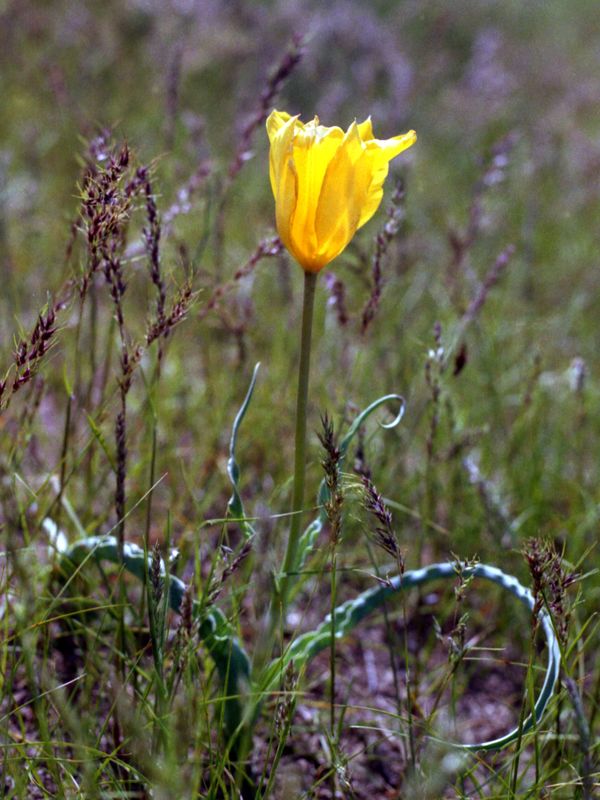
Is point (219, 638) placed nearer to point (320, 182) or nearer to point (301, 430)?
point (301, 430)

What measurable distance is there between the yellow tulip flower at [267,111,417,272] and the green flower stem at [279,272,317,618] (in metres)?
0.04

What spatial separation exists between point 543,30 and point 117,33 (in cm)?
559

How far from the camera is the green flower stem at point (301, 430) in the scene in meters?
1.21

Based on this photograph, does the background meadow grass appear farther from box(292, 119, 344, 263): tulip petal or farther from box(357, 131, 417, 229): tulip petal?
box(357, 131, 417, 229): tulip petal

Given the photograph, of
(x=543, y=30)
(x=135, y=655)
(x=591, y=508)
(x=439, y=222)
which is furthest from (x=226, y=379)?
(x=543, y=30)

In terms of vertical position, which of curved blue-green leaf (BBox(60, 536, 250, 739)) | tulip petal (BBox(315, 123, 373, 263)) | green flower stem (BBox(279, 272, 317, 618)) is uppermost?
tulip petal (BBox(315, 123, 373, 263))

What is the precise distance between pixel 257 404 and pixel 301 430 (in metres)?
1.14

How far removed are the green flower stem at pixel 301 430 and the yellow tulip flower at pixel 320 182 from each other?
42 millimetres

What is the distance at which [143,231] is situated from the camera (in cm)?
142

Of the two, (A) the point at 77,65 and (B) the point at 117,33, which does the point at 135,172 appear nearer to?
(A) the point at 77,65

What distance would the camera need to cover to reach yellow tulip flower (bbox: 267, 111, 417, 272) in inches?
45.7

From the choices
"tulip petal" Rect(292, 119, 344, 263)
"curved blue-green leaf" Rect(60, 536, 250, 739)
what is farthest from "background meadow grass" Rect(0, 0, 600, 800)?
"tulip petal" Rect(292, 119, 344, 263)

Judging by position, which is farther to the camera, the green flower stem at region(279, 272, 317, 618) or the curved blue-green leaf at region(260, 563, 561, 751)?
the curved blue-green leaf at region(260, 563, 561, 751)

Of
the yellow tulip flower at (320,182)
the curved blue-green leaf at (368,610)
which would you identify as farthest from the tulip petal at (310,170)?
the curved blue-green leaf at (368,610)
